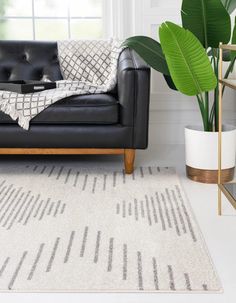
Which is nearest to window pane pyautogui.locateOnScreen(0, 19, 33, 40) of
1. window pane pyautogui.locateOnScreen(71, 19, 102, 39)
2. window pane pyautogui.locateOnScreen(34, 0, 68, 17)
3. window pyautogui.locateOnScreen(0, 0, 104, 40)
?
window pyautogui.locateOnScreen(0, 0, 104, 40)

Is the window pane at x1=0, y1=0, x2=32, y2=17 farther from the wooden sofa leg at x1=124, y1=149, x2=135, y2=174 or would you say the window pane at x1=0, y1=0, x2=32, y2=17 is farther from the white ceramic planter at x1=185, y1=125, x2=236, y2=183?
the white ceramic planter at x1=185, y1=125, x2=236, y2=183

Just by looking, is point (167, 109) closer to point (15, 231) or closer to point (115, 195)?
point (115, 195)

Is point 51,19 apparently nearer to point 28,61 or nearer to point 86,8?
point 86,8

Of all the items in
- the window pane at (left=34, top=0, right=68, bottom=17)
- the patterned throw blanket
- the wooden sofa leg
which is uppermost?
the window pane at (left=34, top=0, right=68, bottom=17)

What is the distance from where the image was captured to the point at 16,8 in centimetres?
430

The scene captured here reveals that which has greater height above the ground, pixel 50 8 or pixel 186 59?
pixel 50 8

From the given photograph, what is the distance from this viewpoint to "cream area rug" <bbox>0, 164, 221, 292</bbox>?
199 centimetres

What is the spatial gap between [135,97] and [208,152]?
1.68 feet

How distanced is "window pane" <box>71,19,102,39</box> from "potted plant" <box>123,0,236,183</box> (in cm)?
106

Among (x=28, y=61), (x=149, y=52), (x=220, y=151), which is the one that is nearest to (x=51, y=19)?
(x=28, y=61)

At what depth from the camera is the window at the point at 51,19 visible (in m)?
4.30

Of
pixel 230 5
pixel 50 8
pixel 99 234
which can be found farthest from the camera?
pixel 50 8

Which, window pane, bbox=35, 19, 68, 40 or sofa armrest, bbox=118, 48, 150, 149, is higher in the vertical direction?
window pane, bbox=35, 19, 68, 40

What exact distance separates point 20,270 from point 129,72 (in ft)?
5.05
